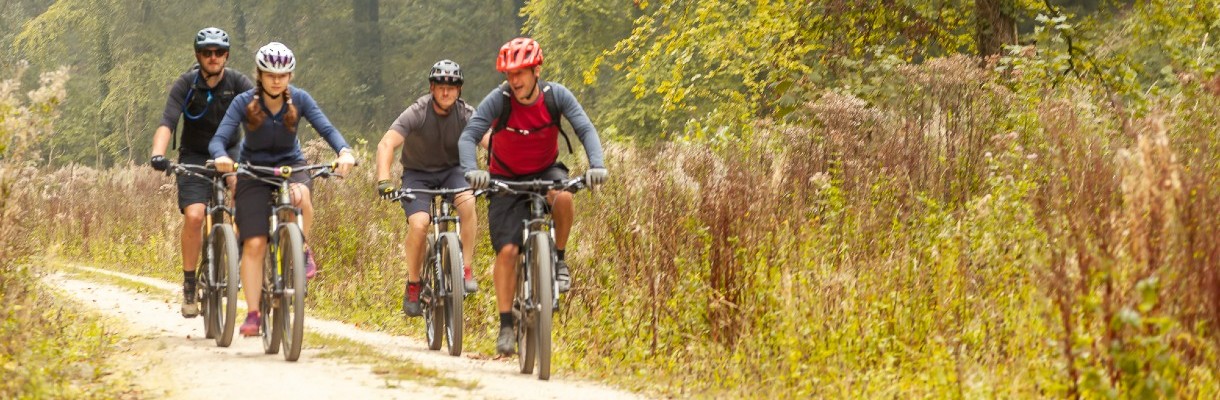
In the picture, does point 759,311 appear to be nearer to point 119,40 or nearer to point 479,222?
point 479,222

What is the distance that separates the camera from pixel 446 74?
32.1 feet

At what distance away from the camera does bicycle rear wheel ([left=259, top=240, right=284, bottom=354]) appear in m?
8.71

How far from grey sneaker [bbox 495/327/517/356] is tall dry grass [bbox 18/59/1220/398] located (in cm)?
31

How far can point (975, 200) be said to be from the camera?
8.98 metres

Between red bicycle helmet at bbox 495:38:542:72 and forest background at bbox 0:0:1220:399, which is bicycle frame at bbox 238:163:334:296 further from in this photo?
red bicycle helmet at bbox 495:38:542:72

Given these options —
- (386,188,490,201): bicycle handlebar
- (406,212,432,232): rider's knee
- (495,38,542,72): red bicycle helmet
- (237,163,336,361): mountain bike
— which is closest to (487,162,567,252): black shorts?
(386,188,490,201): bicycle handlebar

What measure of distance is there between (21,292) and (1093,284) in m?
5.65

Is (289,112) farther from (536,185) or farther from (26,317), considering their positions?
(26,317)

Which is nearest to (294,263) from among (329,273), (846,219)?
(846,219)

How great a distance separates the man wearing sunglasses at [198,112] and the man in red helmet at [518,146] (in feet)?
7.59

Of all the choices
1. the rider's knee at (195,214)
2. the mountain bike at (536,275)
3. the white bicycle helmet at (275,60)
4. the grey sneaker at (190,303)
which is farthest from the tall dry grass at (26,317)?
the mountain bike at (536,275)

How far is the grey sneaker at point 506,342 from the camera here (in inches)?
342

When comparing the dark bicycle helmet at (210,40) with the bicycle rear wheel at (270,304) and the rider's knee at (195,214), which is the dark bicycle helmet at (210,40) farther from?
the bicycle rear wheel at (270,304)

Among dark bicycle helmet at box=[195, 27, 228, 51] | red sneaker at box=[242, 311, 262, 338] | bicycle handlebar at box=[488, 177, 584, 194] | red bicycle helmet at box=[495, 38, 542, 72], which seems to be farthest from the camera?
dark bicycle helmet at box=[195, 27, 228, 51]
